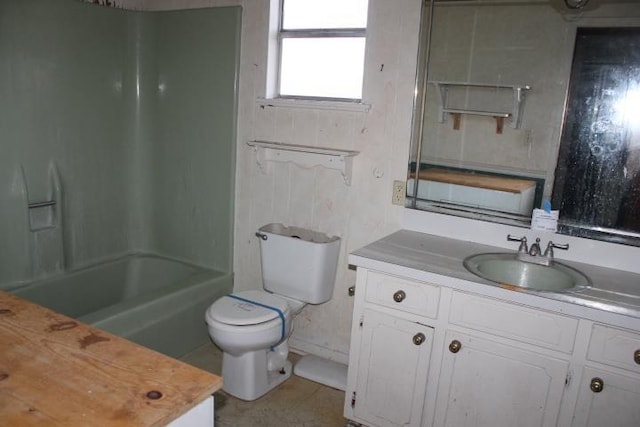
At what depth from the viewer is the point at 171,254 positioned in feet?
10.3

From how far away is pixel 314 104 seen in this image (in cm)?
249

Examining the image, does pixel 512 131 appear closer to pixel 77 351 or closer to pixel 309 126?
pixel 309 126

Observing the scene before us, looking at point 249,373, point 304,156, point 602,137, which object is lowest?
point 249,373

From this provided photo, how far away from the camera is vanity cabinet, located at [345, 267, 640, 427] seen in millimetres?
1577

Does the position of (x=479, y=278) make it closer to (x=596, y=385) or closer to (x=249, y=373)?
(x=596, y=385)

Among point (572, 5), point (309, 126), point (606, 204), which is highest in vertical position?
point (572, 5)

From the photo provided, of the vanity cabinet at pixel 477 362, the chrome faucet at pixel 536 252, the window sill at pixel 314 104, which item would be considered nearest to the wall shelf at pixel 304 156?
the window sill at pixel 314 104

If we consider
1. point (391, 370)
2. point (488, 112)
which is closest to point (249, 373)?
point (391, 370)

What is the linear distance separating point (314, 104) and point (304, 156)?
0.87 feet

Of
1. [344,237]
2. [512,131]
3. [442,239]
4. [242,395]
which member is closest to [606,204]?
[512,131]

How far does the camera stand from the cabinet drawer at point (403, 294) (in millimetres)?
1829

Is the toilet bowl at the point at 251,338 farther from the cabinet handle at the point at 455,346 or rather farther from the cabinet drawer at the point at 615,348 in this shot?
the cabinet drawer at the point at 615,348

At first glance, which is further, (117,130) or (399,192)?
(117,130)

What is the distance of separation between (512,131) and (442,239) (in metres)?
0.55
